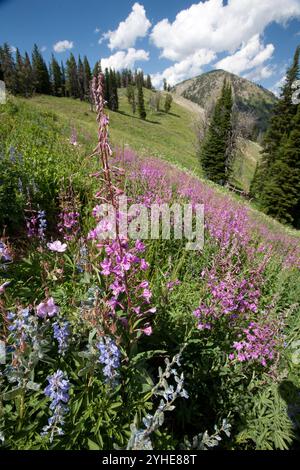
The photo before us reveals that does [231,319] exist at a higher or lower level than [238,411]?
higher

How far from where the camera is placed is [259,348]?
9.94ft

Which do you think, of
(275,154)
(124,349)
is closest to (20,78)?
(275,154)

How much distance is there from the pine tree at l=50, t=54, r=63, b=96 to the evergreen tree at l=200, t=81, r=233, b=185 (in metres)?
58.2

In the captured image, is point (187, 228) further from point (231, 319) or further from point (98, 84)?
point (98, 84)

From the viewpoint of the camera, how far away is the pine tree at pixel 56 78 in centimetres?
7325

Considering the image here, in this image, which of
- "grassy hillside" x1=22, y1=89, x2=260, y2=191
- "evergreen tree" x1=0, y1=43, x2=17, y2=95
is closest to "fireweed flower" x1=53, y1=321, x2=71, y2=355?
"grassy hillside" x1=22, y1=89, x2=260, y2=191

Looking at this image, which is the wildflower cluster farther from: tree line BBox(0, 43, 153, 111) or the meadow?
tree line BBox(0, 43, 153, 111)

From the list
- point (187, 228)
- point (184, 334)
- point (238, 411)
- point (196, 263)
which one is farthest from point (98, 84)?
point (187, 228)

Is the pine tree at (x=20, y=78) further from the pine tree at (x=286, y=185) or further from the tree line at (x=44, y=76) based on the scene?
the pine tree at (x=286, y=185)

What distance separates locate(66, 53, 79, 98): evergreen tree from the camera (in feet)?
237

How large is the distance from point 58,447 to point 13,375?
67cm

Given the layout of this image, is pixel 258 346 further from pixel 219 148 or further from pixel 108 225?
pixel 219 148
